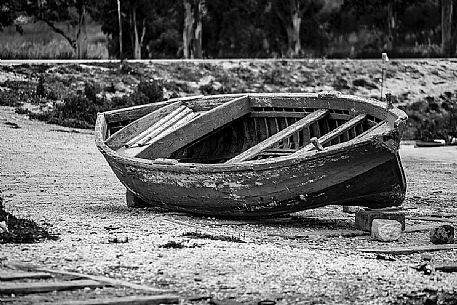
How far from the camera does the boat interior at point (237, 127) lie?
14.9 meters

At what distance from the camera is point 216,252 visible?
1150cm

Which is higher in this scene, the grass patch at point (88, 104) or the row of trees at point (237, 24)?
the row of trees at point (237, 24)

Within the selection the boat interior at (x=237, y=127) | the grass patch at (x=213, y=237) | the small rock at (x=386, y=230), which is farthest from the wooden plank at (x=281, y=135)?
the small rock at (x=386, y=230)

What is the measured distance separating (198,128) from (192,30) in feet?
85.9

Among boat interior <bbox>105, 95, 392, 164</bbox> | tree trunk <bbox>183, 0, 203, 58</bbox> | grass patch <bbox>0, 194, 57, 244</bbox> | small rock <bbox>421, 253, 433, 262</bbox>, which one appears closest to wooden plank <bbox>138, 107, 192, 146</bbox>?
boat interior <bbox>105, 95, 392, 164</bbox>

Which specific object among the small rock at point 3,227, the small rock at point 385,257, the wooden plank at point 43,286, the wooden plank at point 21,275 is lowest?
the small rock at point 385,257

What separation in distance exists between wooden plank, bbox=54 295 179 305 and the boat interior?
16.2 ft

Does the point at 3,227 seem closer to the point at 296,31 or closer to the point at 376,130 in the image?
the point at 376,130

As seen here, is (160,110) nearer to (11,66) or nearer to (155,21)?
(11,66)

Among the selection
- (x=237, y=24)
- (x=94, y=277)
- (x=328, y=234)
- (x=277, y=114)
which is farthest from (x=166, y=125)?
(x=237, y=24)

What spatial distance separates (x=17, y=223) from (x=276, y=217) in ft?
11.7

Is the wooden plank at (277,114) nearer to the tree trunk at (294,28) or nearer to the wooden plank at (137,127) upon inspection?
the wooden plank at (137,127)

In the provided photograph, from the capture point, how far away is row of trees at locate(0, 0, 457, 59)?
42656 millimetres

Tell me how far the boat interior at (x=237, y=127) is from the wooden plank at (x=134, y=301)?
4931 millimetres
